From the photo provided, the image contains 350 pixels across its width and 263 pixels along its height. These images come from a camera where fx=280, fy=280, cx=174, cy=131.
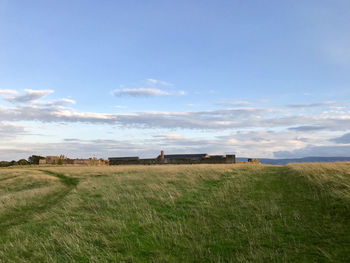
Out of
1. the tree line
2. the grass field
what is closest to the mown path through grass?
the grass field

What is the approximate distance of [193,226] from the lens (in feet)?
38.6

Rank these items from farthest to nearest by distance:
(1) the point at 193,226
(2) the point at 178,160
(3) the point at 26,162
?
(3) the point at 26,162, (2) the point at 178,160, (1) the point at 193,226

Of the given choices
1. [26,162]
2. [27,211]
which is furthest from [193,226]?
[26,162]

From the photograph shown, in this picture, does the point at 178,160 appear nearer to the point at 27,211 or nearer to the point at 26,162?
the point at 26,162

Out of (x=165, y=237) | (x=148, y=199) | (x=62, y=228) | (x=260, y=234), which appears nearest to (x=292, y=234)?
(x=260, y=234)

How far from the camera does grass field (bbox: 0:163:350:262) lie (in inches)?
372

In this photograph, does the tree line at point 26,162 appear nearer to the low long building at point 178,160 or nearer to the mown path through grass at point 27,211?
the low long building at point 178,160

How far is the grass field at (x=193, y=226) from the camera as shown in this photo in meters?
9.44

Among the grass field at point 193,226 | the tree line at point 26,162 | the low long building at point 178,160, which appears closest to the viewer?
the grass field at point 193,226

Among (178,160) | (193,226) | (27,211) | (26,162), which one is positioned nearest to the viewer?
(193,226)

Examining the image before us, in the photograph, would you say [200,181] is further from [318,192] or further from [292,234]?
[292,234]

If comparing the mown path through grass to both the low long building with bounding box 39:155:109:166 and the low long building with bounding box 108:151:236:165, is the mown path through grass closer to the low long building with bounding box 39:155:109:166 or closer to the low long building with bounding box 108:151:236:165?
the low long building with bounding box 108:151:236:165

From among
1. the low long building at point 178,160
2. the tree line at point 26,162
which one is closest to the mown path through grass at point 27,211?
the low long building at point 178,160

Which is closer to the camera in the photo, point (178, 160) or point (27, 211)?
point (27, 211)
